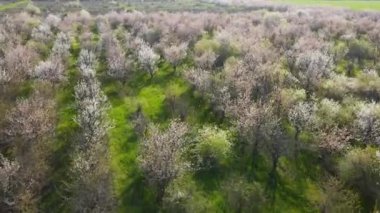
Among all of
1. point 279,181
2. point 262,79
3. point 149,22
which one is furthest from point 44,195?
point 149,22

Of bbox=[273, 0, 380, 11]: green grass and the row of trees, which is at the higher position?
bbox=[273, 0, 380, 11]: green grass

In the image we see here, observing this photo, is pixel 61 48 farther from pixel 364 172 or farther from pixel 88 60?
pixel 364 172

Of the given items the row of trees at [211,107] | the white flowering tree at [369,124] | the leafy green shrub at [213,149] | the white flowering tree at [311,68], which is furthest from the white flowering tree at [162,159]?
the white flowering tree at [311,68]

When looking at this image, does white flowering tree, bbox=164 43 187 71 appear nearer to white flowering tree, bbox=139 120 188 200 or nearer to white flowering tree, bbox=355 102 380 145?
white flowering tree, bbox=139 120 188 200

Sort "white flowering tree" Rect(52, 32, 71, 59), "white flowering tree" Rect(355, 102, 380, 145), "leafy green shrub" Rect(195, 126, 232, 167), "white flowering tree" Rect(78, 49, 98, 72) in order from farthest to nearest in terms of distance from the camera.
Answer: "white flowering tree" Rect(52, 32, 71, 59) → "white flowering tree" Rect(78, 49, 98, 72) → "white flowering tree" Rect(355, 102, 380, 145) → "leafy green shrub" Rect(195, 126, 232, 167)

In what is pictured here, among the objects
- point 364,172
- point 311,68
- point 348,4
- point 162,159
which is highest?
point 348,4

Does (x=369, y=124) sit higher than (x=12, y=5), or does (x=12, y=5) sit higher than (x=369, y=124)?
(x=12, y=5)

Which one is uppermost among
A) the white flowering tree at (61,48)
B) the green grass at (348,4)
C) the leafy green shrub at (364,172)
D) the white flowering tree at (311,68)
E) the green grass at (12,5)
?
the green grass at (12,5)

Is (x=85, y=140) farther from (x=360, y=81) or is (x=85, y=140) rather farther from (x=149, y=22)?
(x=149, y=22)

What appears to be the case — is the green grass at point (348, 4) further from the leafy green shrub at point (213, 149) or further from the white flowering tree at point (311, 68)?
the leafy green shrub at point (213, 149)

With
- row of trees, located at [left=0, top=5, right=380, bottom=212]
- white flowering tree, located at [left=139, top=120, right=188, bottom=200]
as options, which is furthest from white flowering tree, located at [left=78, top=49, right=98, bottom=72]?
white flowering tree, located at [left=139, top=120, right=188, bottom=200]

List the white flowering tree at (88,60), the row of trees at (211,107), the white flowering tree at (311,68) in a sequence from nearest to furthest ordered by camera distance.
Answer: the row of trees at (211,107), the white flowering tree at (311,68), the white flowering tree at (88,60)

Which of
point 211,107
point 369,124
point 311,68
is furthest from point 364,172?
point 311,68
